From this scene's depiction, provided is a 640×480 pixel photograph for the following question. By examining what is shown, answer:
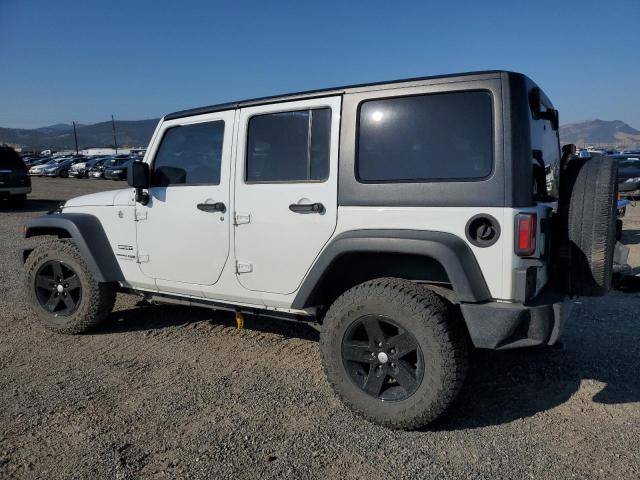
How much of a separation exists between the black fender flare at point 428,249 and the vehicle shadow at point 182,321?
1620mm

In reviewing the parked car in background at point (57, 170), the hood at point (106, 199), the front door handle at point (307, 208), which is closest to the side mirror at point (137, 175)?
the hood at point (106, 199)

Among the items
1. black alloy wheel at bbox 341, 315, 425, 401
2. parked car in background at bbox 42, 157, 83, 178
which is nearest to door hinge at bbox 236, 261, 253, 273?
black alloy wheel at bbox 341, 315, 425, 401

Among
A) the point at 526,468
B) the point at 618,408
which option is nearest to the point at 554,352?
the point at 618,408

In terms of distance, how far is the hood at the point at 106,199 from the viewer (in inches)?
167

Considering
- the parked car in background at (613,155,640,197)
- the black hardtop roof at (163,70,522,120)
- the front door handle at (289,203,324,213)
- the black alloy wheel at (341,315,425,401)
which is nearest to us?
the black hardtop roof at (163,70,522,120)

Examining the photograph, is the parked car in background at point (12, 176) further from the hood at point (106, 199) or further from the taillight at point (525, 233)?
the taillight at point (525, 233)

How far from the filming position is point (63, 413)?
3205 mm

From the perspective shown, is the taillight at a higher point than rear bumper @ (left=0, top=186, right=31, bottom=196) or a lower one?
higher

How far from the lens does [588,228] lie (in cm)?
288

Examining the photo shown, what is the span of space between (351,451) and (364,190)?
1.49 metres

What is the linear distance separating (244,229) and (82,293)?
1.88 m

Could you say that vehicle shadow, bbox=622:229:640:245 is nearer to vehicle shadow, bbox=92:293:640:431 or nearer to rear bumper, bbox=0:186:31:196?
vehicle shadow, bbox=92:293:640:431

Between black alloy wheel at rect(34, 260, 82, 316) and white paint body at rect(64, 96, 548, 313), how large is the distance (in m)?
0.61

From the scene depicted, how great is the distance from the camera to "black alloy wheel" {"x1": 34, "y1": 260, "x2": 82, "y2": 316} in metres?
4.57
